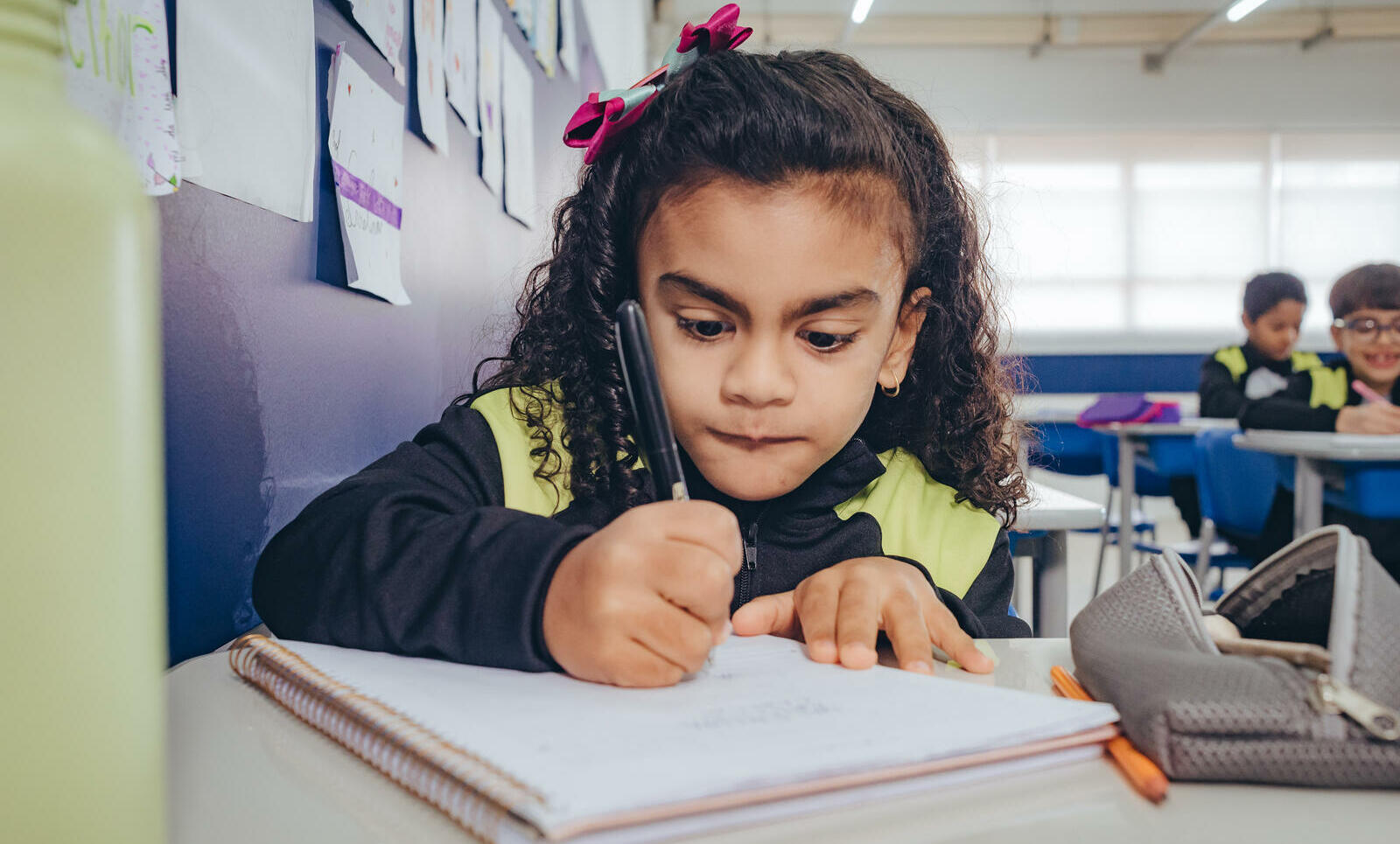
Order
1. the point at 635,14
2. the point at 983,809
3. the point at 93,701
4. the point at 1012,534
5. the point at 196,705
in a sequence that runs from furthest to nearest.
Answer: the point at 635,14, the point at 1012,534, the point at 196,705, the point at 983,809, the point at 93,701

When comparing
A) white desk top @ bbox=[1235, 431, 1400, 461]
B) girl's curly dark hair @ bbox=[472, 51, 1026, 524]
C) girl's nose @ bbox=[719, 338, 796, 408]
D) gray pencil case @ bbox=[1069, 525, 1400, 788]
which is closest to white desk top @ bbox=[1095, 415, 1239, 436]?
white desk top @ bbox=[1235, 431, 1400, 461]

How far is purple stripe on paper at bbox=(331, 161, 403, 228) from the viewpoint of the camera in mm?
744

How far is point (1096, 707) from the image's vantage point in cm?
37

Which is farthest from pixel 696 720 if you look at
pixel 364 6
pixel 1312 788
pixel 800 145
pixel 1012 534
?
pixel 1012 534

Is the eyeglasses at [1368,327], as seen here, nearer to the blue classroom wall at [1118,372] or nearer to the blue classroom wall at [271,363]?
the blue classroom wall at [271,363]

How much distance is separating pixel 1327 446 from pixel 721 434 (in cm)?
186

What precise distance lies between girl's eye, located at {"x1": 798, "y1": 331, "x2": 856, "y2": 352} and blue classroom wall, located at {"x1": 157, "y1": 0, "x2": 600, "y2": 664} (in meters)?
0.36

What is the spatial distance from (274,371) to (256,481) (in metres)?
0.07

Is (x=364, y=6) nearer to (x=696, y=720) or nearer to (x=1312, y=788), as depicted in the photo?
(x=696, y=720)

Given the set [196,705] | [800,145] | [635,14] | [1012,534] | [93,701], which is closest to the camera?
[93,701]

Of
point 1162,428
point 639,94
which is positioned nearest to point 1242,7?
point 1162,428

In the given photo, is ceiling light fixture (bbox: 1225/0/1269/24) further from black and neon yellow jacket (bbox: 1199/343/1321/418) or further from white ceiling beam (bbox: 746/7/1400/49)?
black and neon yellow jacket (bbox: 1199/343/1321/418)

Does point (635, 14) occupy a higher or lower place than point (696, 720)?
higher

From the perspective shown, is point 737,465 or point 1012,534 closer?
point 737,465
